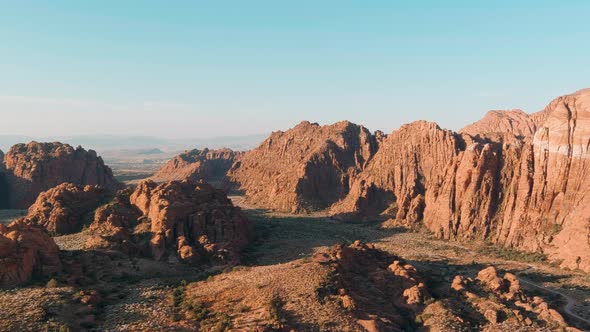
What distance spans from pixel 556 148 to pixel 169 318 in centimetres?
7367

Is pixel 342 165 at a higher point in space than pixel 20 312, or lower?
higher

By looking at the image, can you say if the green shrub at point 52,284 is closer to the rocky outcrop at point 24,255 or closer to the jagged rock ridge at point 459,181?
the rocky outcrop at point 24,255

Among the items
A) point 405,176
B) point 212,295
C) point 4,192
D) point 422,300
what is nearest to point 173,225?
point 212,295

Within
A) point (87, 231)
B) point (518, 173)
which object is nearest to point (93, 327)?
point (87, 231)

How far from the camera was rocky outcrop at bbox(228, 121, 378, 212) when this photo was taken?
12512cm

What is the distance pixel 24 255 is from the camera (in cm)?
4503

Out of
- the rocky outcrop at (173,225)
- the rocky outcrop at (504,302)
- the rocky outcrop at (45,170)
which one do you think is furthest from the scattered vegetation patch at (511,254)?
the rocky outcrop at (45,170)

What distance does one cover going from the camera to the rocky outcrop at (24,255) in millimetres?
43062

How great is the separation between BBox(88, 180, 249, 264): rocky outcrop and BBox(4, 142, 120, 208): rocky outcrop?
183ft

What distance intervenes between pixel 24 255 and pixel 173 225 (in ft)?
74.8

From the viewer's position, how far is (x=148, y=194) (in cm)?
7250

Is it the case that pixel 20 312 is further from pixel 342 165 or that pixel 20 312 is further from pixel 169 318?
pixel 342 165

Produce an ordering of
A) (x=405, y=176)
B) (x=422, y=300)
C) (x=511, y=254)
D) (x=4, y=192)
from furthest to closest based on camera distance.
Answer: (x=4, y=192) → (x=405, y=176) → (x=511, y=254) → (x=422, y=300)

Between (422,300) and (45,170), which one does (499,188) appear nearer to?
(422,300)
